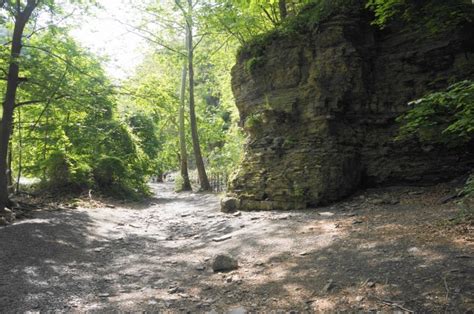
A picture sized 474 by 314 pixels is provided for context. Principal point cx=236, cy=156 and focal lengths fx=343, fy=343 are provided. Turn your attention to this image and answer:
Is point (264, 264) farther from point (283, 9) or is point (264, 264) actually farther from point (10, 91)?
point (283, 9)

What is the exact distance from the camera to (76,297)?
4574 mm

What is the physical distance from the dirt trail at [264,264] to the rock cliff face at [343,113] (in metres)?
0.95

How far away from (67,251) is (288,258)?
4.20m

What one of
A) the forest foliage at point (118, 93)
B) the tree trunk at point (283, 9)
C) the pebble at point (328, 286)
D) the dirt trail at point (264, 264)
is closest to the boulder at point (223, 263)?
the dirt trail at point (264, 264)

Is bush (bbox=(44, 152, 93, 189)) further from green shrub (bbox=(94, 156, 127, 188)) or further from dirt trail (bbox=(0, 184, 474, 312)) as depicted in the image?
dirt trail (bbox=(0, 184, 474, 312))

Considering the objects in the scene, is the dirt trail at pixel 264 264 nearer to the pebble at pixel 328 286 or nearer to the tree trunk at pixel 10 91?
the pebble at pixel 328 286

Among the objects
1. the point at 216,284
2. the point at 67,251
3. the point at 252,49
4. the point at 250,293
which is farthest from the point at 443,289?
the point at 252,49

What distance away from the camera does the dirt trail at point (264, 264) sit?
3760mm

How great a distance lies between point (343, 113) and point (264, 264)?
5.99 meters

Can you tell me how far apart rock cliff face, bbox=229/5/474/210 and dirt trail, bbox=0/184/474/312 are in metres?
0.95

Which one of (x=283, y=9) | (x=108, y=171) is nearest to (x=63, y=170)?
(x=108, y=171)

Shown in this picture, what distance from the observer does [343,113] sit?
388 inches

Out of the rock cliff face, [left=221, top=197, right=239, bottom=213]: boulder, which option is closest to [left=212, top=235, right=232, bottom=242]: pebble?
the rock cliff face

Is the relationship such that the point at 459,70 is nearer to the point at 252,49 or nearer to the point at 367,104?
the point at 367,104
